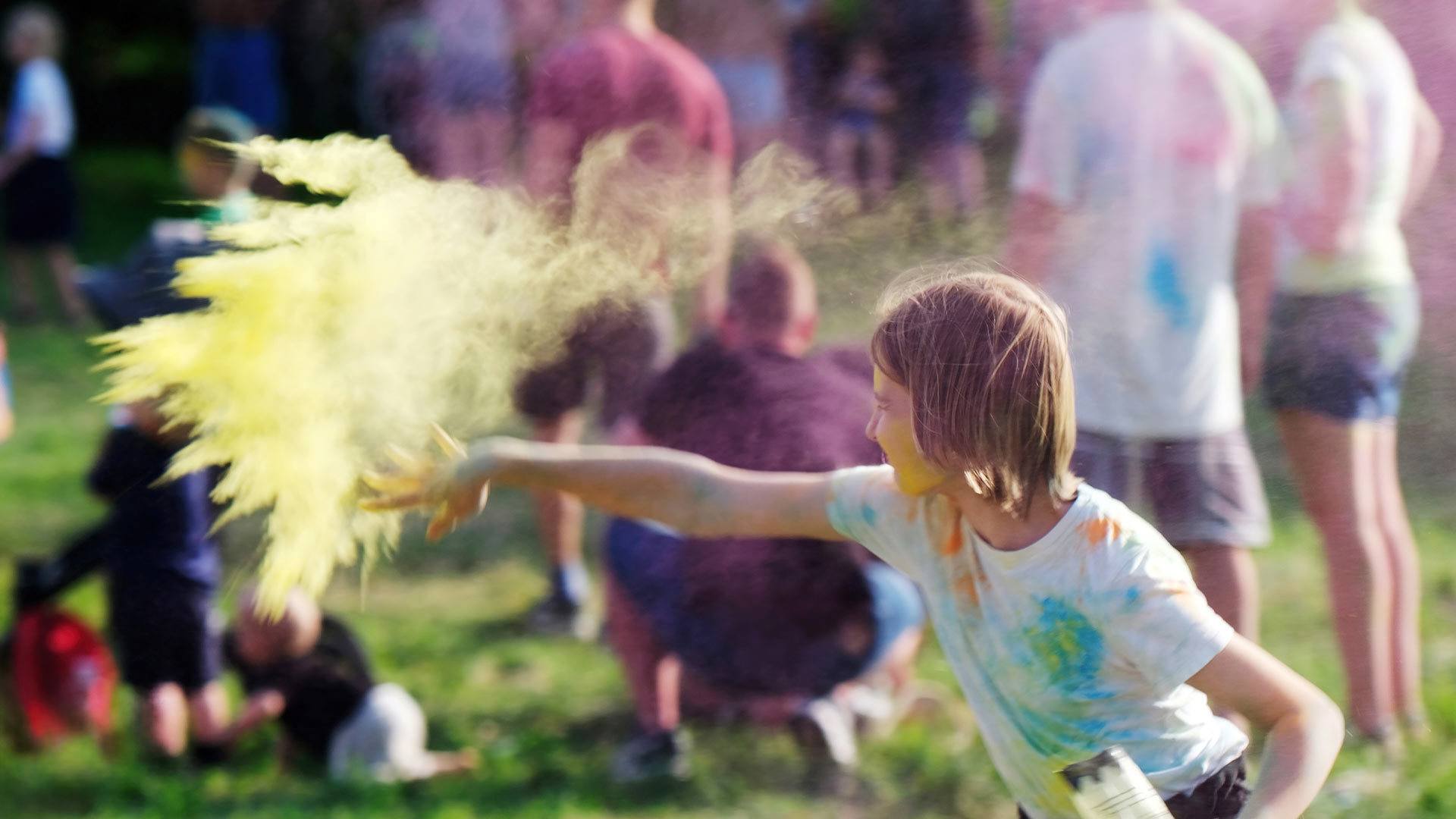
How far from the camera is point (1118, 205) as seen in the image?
2.81 metres

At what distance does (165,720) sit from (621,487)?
1897 millimetres

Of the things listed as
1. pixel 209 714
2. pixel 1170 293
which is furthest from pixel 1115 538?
pixel 209 714

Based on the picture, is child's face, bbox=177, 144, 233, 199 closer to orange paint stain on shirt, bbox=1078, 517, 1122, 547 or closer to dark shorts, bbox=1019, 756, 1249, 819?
orange paint stain on shirt, bbox=1078, 517, 1122, 547

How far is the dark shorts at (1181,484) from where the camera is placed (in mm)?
2750

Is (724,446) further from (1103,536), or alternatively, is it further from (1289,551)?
(1289,551)

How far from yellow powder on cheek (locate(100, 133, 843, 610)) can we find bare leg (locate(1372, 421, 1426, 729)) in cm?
185

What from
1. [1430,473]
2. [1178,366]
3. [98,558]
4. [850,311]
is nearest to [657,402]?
[850,311]

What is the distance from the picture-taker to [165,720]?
340cm

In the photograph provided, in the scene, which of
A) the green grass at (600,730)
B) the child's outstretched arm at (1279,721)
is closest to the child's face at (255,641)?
the green grass at (600,730)

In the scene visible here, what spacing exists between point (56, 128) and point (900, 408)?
7.33 m

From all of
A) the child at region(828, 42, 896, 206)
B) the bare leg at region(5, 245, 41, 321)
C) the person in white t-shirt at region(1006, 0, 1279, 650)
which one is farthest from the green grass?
the bare leg at region(5, 245, 41, 321)

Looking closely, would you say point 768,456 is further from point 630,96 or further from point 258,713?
point 258,713

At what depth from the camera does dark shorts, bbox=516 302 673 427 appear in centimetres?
369

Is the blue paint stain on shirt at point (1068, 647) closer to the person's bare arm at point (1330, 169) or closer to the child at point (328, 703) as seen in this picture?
the person's bare arm at point (1330, 169)
